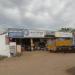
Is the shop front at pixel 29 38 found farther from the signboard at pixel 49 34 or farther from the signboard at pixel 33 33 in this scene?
the signboard at pixel 49 34

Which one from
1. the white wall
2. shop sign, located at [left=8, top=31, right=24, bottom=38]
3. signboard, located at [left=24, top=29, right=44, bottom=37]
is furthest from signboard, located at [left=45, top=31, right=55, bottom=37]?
the white wall

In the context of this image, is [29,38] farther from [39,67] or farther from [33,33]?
[39,67]

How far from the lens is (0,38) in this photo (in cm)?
3253

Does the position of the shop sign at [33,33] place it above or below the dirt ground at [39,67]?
above

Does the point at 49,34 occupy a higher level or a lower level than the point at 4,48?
higher

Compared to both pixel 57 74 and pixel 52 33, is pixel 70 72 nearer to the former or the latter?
pixel 57 74

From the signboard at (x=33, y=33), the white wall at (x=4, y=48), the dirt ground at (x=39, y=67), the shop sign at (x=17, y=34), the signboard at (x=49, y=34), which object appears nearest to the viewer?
the dirt ground at (x=39, y=67)

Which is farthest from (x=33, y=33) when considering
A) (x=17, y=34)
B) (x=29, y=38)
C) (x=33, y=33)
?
(x=17, y=34)

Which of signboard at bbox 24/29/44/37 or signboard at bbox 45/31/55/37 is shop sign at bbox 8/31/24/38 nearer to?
signboard at bbox 24/29/44/37

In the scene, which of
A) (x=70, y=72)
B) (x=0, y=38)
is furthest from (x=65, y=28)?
(x=70, y=72)

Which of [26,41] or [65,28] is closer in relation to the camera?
[26,41]

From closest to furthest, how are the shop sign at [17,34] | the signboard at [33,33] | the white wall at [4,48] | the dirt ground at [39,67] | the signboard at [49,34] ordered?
the dirt ground at [39,67] < the white wall at [4,48] < the shop sign at [17,34] < the signboard at [33,33] < the signboard at [49,34]

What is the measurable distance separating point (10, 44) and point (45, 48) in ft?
40.8

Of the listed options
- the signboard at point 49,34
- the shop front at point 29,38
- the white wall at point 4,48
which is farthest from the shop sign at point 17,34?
the white wall at point 4,48
